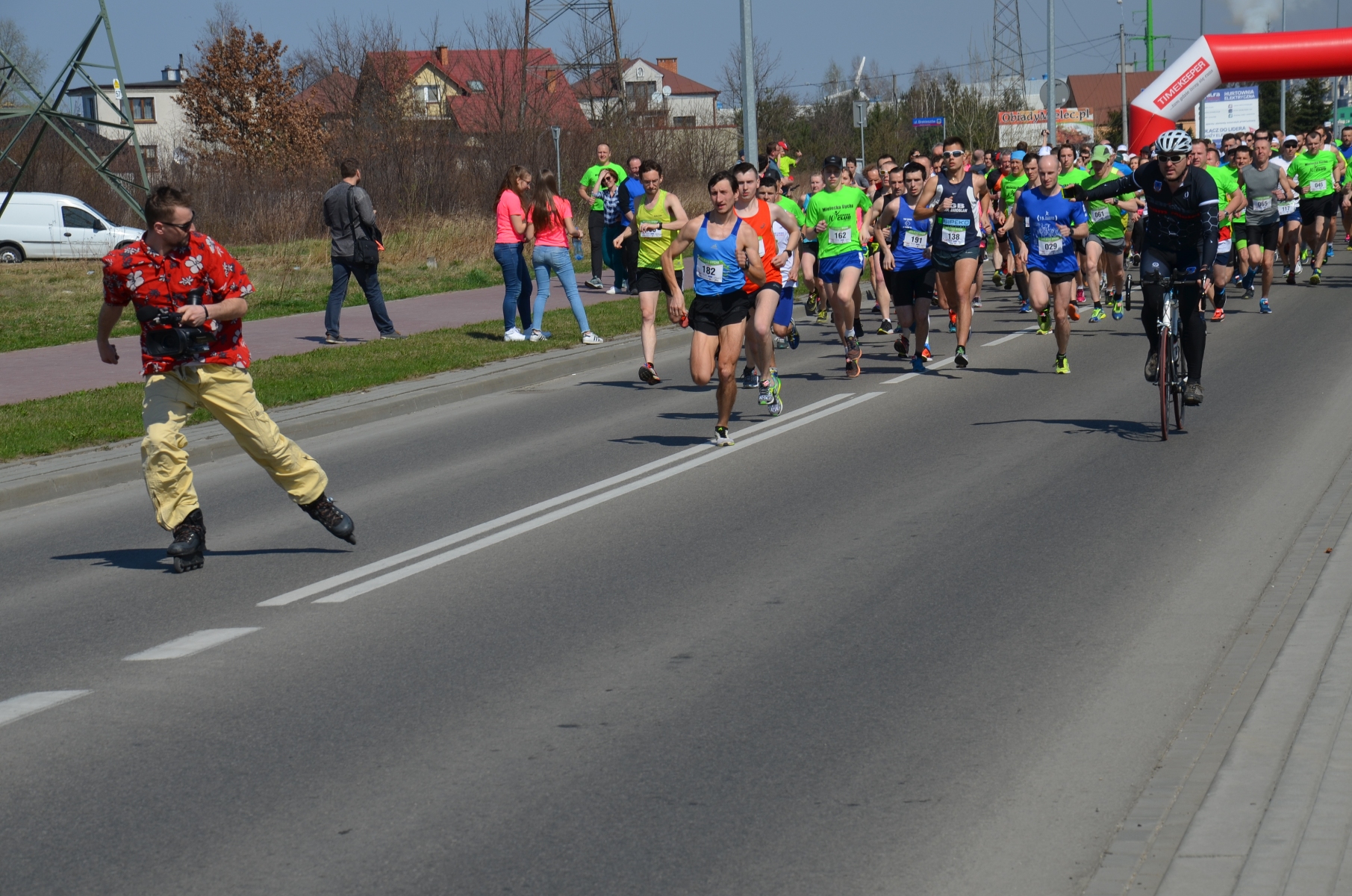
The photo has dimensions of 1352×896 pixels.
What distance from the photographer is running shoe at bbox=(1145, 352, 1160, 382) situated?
1053cm

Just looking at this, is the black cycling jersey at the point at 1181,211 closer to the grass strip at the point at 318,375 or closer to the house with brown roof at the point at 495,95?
the grass strip at the point at 318,375

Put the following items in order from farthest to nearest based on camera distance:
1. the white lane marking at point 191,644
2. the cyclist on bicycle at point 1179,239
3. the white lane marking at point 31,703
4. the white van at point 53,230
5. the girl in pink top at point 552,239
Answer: the white van at point 53,230 < the girl in pink top at point 552,239 < the cyclist on bicycle at point 1179,239 < the white lane marking at point 191,644 < the white lane marking at point 31,703

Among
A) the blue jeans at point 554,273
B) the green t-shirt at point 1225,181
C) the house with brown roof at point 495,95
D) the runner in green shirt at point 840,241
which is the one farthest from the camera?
the house with brown roof at point 495,95

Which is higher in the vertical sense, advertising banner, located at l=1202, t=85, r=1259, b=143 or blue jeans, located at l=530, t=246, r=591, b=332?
advertising banner, located at l=1202, t=85, r=1259, b=143

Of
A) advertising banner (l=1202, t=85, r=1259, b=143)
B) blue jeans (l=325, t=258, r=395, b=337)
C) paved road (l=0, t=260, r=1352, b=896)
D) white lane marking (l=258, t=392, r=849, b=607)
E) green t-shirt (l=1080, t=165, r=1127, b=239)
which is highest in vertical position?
advertising banner (l=1202, t=85, r=1259, b=143)

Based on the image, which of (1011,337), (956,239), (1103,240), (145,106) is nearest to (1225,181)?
(1103,240)

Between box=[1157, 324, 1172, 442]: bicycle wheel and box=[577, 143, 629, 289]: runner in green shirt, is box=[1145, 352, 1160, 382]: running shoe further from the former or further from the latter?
box=[577, 143, 629, 289]: runner in green shirt

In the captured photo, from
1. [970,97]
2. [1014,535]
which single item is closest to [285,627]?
[1014,535]

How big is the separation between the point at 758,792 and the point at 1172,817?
113 cm

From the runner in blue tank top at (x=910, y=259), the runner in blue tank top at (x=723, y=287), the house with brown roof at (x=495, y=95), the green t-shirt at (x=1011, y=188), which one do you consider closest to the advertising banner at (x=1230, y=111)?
the house with brown roof at (x=495, y=95)

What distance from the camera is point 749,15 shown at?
21.4 metres

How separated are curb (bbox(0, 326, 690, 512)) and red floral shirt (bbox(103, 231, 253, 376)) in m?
2.81

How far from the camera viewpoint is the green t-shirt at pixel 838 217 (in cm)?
1447

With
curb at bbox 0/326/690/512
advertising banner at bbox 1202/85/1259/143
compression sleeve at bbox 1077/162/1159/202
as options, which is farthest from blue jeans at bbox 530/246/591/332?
advertising banner at bbox 1202/85/1259/143
